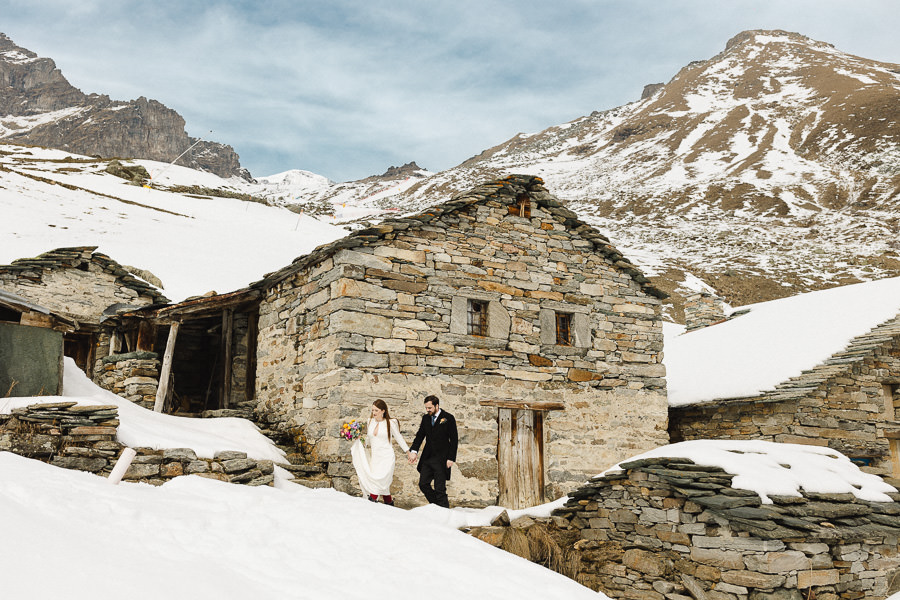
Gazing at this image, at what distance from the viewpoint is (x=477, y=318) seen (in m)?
11.1

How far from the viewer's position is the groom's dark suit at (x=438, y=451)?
8531 mm

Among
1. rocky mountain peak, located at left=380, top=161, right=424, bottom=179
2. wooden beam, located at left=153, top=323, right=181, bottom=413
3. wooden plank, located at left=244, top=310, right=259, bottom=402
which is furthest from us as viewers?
rocky mountain peak, located at left=380, top=161, right=424, bottom=179

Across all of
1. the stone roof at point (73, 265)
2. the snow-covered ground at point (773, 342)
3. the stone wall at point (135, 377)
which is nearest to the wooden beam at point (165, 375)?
the stone wall at point (135, 377)

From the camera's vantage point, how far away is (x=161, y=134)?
109812 mm

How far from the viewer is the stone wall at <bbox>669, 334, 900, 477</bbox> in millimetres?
11695

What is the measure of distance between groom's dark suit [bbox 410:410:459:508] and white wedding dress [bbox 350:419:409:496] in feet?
1.52

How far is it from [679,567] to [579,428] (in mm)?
3524

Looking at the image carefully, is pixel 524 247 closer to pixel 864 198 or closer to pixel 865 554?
pixel 865 554

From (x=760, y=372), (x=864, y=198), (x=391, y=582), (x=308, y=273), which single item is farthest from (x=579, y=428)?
(x=864, y=198)

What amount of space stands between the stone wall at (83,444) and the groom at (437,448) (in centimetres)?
241

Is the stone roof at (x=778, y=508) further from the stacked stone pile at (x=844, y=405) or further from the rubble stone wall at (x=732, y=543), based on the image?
the stacked stone pile at (x=844, y=405)

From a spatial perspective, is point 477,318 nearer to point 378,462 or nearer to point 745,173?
point 378,462

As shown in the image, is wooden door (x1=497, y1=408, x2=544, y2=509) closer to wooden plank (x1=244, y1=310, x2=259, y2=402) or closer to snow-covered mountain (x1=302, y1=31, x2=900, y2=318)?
wooden plank (x1=244, y1=310, x2=259, y2=402)

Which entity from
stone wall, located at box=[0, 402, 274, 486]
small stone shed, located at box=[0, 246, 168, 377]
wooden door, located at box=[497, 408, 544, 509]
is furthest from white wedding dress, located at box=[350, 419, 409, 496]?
small stone shed, located at box=[0, 246, 168, 377]
